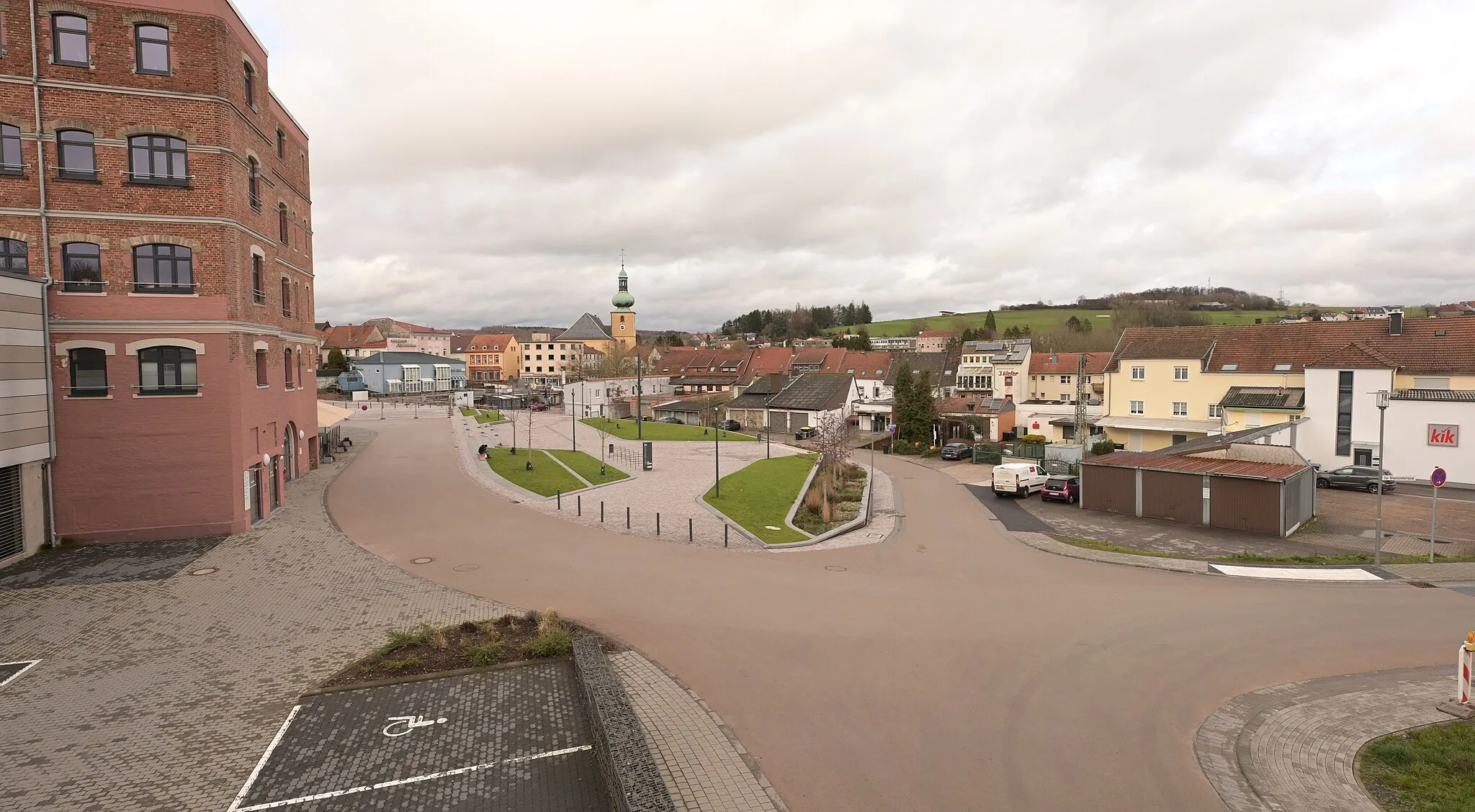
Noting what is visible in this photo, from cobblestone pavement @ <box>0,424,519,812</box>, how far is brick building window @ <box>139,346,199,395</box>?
425cm

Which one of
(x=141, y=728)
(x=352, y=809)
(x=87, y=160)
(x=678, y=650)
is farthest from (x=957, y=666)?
(x=87, y=160)

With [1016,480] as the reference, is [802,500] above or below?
below

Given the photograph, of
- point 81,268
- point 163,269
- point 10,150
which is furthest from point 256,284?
point 10,150

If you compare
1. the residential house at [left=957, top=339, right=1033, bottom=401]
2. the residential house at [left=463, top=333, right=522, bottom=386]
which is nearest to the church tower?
the residential house at [left=463, top=333, right=522, bottom=386]

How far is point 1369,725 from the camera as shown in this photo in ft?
33.0

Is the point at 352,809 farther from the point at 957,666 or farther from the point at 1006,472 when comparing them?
the point at 1006,472

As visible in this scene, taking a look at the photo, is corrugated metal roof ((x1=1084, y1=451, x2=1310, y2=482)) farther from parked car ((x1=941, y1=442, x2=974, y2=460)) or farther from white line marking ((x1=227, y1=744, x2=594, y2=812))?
white line marking ((x1=227, y1=744, x2=594, y2=812))

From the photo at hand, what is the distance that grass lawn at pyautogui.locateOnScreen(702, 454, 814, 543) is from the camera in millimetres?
22855

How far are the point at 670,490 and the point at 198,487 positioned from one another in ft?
50.3

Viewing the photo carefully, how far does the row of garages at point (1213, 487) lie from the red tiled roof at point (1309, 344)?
617 inches

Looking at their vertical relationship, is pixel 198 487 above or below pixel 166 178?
below

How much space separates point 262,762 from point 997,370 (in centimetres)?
6681

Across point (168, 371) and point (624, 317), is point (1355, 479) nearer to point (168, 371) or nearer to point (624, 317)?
point (168, 371)

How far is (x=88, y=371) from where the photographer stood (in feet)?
62.5
